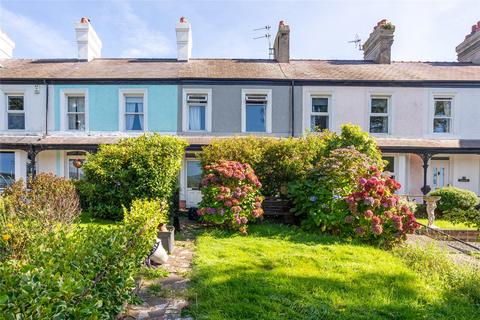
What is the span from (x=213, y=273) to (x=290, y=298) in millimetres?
1398

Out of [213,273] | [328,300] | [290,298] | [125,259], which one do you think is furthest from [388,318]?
[125,259]

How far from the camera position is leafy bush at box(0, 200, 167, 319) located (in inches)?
70.1

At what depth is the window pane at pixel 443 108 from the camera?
42.5 ft

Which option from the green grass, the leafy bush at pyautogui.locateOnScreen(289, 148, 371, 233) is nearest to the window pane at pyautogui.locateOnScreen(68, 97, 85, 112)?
the leafy bush at pyautogui.locateOnScreen(289, 148, 371, 233)

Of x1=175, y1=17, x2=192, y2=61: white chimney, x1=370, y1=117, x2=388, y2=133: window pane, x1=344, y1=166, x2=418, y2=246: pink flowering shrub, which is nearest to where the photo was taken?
x1=344, y1=166, x2=418, y2=246: pink flowering shrub

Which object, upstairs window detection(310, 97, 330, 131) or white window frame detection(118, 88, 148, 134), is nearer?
white window frame detection(118, 88, 148, 134)

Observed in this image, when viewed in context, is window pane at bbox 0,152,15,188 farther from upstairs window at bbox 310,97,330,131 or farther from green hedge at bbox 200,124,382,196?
upstairs window at bbox 310,97,330,131

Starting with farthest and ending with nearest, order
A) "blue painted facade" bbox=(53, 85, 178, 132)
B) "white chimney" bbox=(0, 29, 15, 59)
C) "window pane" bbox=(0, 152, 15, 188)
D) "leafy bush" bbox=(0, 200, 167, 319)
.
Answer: "white chimney" bbox=(0, 29, 15, 59)
"blue painted facade" bbox=(53, 85, 178, 132)
"window pane" bbox=(0, 152, 15, 188)
"leafy bush" bbox=(0, 200, 167, 319)

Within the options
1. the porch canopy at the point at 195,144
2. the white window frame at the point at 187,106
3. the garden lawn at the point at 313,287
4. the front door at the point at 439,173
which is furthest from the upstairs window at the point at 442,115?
the white window frame at the point at 187,106

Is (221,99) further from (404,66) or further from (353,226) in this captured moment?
(404,66)

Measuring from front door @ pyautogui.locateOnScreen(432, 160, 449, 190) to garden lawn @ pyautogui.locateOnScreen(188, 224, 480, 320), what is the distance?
9478 millimetres

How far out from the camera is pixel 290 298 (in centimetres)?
386

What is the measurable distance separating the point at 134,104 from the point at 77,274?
38.0 ft

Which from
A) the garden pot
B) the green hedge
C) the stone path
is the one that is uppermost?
the green hedge
